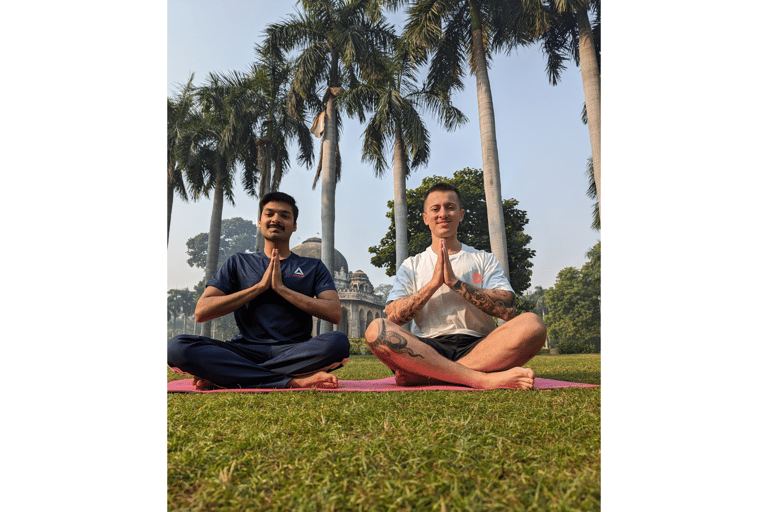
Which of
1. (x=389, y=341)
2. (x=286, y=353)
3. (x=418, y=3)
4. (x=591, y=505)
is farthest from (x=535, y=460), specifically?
(x=418, y=3)

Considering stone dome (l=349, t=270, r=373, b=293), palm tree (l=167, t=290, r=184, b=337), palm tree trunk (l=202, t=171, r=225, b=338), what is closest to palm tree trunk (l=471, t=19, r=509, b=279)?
palm tree trunk (l=202, t=171, r=225, b=338)

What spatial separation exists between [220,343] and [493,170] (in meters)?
6.75

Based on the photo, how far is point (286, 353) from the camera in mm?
3348

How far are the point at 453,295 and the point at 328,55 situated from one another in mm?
9928

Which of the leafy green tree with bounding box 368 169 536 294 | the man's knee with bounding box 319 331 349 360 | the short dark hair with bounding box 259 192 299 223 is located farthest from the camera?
the leafy green tree with bounding box 368 169 536 294

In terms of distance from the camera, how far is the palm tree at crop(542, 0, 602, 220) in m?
6.57

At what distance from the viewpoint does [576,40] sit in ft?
25.5

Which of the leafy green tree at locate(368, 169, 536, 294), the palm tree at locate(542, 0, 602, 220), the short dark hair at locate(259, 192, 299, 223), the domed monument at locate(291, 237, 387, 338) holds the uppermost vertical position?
the palm tree at locate(542, 0, 602, 220)

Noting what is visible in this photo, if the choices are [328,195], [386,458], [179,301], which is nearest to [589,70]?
[328,195]

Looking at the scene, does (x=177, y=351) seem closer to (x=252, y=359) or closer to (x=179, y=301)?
(x=252, y=359)

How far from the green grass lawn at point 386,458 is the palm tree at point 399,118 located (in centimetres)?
968

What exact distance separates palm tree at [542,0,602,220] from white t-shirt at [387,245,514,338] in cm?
333

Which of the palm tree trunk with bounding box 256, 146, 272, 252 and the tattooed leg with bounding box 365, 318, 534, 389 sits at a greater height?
the palm tree trunk with bounding box 256, 146, 272, 252

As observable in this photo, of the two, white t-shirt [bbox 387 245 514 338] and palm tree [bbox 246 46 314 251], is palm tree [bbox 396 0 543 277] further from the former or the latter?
white t-shirt [bbox 387 245 514 338]
